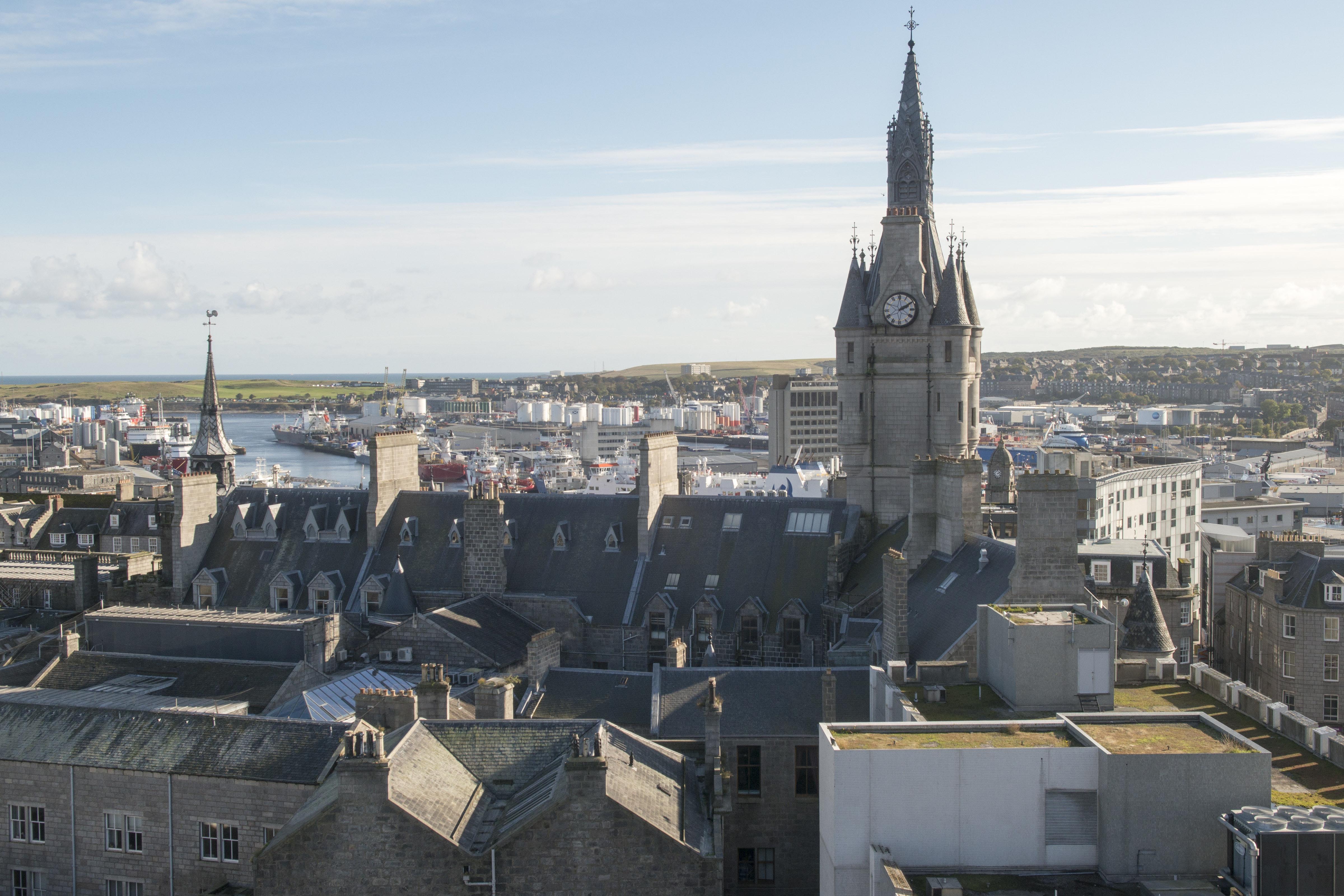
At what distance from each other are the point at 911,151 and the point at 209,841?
3659 centimetres

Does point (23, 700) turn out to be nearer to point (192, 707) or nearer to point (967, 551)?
point (192, 707)

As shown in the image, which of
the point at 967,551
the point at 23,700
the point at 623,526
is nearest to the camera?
the point at 23,700

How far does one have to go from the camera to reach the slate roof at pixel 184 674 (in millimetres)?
36344

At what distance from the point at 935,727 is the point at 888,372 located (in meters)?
27.6

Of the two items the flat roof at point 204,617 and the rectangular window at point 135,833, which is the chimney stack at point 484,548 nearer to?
the flat roof at point 204,617

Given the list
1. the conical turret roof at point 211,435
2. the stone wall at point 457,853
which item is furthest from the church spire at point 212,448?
the stone wall at point 457,853

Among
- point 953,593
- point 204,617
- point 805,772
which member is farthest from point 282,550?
point 953,593

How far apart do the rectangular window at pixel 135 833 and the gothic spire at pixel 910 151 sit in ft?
117

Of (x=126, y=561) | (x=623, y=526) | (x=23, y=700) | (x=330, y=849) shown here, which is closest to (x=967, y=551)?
(x=623, y=526)

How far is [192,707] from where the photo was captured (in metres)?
33.0

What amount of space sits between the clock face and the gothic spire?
12.4 feet

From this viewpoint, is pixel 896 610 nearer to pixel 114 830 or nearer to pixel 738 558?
pixel 738 558

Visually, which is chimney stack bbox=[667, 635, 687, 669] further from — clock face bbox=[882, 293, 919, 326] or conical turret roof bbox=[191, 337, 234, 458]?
conical turret roof bbox=[191, 337, 234, 458]

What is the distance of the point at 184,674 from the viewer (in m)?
37.7
